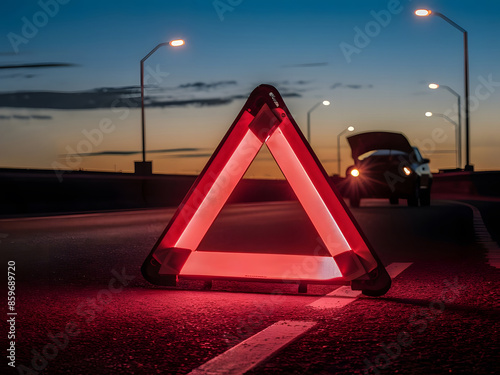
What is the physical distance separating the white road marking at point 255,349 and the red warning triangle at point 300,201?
3.36ft

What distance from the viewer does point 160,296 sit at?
6617mm


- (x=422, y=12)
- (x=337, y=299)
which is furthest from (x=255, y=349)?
(x=422, y=12)

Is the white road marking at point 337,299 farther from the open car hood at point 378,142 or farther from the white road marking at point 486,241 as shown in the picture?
the open car hood at point 378,142

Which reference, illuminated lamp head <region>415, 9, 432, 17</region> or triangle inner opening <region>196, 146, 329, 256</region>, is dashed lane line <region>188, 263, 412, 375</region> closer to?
triangle inner opening <region>196, 146, 329, 256</region>

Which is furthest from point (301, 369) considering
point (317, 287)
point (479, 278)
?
point (479, 278)

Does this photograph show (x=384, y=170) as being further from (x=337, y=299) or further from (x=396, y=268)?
(x=337, y=299)

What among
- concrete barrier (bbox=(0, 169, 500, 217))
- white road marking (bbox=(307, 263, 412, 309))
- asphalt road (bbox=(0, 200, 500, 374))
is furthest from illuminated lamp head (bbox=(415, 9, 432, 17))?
white road marking (bbox=(307, 263, 412, 309))

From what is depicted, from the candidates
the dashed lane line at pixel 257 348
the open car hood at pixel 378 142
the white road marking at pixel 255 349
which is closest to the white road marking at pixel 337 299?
the dashed lane line at pixel 257 348

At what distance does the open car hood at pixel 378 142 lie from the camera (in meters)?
24.0

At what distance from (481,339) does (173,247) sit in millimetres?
2705

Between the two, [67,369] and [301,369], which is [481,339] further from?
[67,369]

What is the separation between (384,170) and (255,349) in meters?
18.9

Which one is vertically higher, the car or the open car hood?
the open car hood

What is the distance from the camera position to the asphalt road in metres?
4.38
